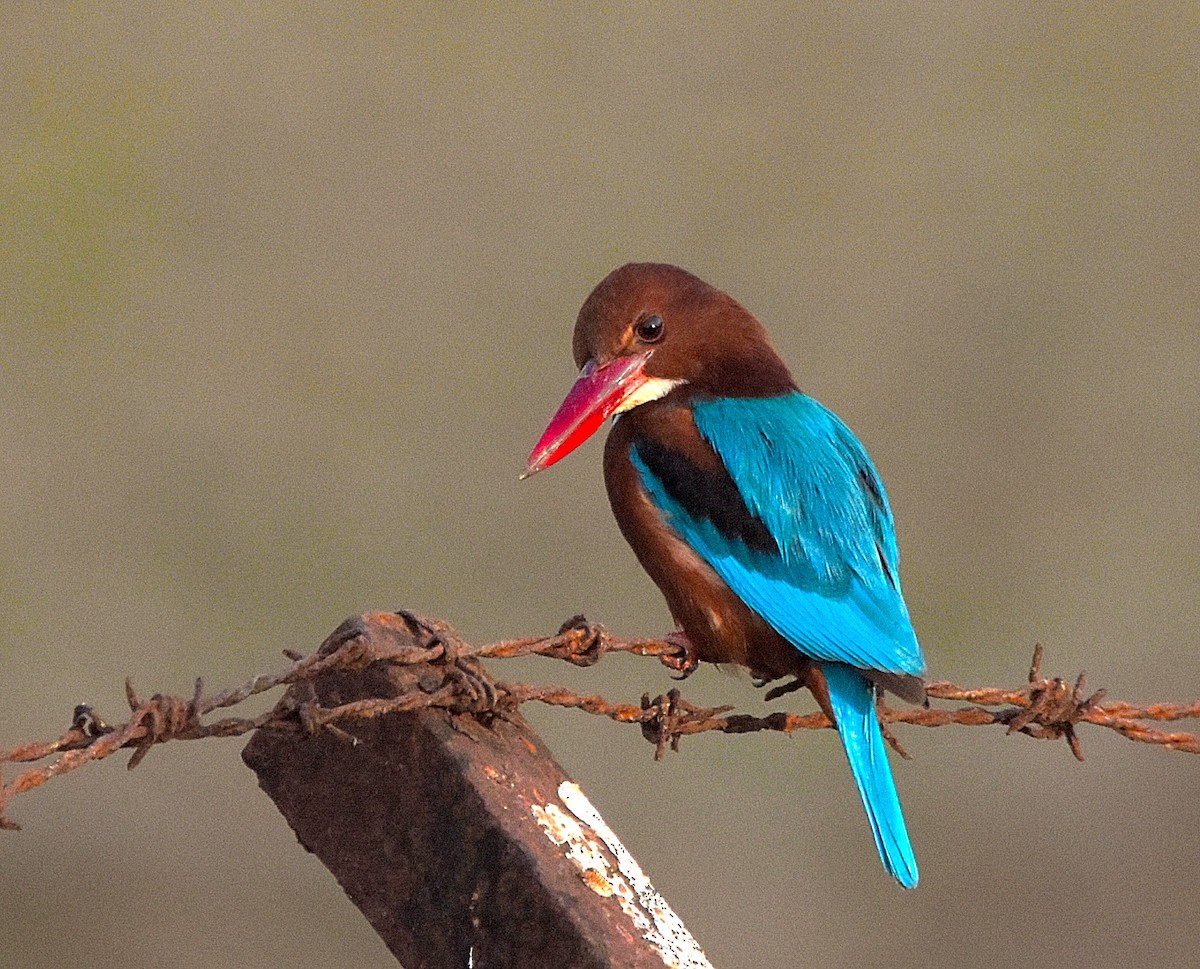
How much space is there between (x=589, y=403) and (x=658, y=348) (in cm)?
18

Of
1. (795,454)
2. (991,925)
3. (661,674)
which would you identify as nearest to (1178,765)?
(991,925)

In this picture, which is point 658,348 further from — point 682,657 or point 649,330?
point 682,657

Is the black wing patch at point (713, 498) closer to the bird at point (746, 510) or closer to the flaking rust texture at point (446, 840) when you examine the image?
the bird at point (746, 510)

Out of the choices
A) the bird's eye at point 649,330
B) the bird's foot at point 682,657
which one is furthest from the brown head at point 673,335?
the bird's foot at point 682,657

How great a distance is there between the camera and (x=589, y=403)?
358 cm

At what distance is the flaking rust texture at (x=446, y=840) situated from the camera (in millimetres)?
2053

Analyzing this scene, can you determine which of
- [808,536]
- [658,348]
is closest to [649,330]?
[658,348]

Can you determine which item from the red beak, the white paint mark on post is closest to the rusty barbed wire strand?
the white paint mark on post

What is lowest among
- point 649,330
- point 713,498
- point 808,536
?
point 808,536

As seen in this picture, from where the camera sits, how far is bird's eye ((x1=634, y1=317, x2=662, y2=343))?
370cm

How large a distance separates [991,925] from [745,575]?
4716 mm

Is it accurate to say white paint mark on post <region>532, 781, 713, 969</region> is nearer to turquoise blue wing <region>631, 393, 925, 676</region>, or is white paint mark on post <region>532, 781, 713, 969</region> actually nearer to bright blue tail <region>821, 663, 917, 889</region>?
bright blue tail <region>821, 663, 917, 889</region>

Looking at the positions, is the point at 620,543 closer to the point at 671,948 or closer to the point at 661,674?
the point at 661,674

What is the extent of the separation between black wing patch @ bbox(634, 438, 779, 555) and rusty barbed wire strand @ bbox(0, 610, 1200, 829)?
0.47 metres
